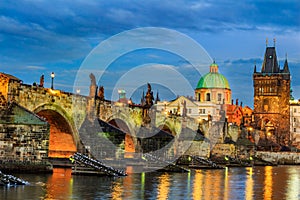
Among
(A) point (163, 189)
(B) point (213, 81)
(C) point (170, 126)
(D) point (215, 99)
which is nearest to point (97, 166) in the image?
(A) point (163, 189)

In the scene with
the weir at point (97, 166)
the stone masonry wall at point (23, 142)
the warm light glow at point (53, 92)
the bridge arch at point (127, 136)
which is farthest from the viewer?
the bridge arch at point (127, 136)

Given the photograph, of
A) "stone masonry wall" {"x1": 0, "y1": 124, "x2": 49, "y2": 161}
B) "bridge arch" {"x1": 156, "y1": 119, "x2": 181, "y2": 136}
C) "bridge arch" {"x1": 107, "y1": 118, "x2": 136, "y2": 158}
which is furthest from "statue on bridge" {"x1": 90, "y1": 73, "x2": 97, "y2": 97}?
"bridge arch" {"x1": 156, "y1": 119, "x2": 181, "y2": 136}

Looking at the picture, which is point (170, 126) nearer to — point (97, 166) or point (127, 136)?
point (127, 136)

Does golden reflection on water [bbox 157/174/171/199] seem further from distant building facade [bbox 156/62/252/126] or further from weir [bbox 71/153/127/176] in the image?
distant building facade [bbox 156/62/252/126]

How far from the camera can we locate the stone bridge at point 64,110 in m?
37.8

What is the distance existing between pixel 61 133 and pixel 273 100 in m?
98.9

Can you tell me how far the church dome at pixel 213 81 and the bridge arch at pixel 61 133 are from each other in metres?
98.9

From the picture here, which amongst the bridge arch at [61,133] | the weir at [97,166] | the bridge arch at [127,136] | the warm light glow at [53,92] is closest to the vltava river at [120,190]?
the weir at [97,166]

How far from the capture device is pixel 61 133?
46719 millimetres

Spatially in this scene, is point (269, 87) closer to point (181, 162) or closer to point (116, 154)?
point (181, 162)

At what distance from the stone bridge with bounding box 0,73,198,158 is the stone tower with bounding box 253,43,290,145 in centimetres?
A: 8340

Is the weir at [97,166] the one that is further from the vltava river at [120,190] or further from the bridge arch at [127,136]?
the bridge arch at [127,136]

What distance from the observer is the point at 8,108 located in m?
34.7

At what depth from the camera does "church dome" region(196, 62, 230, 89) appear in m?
144
